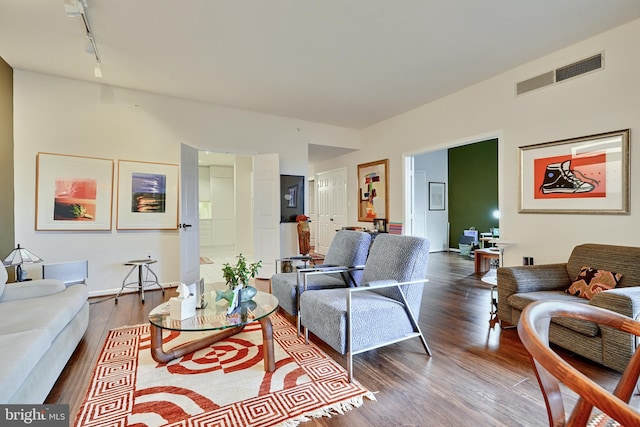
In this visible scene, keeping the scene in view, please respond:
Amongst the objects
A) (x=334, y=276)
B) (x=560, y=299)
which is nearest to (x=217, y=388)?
(x=334, y=276)

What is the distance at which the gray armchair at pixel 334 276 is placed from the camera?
2896 millimetres

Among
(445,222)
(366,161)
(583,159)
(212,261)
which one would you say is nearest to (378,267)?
(583,159)

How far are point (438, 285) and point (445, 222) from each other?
14.0 ft

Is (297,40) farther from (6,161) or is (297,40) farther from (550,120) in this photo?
(6,161)

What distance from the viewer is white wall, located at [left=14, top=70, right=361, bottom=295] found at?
3.78 meters

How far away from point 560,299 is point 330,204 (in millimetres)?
5589

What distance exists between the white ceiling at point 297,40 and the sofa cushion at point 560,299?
2.52m

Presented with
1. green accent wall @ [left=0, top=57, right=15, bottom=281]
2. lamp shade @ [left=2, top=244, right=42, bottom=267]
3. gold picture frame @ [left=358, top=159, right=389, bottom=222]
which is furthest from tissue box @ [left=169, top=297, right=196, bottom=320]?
gold picture frame @ [left=358, top=159, right=389, bottom=222]

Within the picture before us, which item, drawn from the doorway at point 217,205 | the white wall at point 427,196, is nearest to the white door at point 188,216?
the doorway at point 217,205

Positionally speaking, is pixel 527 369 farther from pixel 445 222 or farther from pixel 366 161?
pixel 445 222

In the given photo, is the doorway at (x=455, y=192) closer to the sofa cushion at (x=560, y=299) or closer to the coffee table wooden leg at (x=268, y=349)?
the sofa cushion at (x=560, y=299)

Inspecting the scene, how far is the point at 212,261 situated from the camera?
22.7 feet

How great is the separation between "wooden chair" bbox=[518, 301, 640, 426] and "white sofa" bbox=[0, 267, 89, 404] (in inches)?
78.2

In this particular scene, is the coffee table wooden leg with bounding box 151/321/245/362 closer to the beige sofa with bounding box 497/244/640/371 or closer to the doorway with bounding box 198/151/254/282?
the beige sofa with bounding box 497/244/640/371
